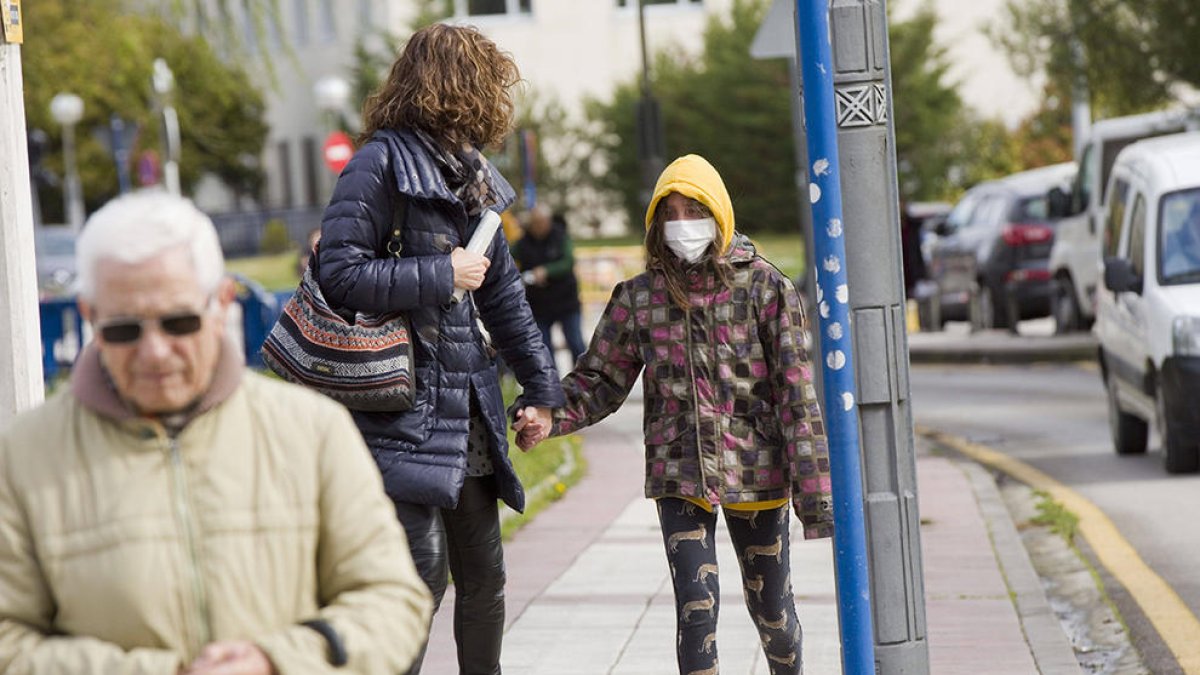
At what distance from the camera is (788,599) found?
5672 millimetres

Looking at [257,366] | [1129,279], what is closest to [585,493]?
[1129,279]

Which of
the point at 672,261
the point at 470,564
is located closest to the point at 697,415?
the point at 672,261

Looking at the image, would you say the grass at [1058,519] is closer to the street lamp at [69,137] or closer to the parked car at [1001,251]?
the parked car at [1001,251]

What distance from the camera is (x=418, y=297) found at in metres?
5.00

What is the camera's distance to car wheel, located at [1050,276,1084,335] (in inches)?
921

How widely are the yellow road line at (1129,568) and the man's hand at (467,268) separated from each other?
3.20 metres

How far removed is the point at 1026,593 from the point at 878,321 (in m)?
3.47

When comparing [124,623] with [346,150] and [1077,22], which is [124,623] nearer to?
[1077,22]

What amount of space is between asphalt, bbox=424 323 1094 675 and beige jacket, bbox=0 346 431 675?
8.66 feet

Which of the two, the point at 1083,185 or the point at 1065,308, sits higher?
the point at 1083,185

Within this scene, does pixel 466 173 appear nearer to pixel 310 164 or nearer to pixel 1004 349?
pixel 1004 349

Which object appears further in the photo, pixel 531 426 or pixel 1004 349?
pixel 1004 349

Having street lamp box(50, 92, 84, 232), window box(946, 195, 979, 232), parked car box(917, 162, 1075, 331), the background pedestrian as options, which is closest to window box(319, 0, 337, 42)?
street lamp box(50, 92, 84, 232)

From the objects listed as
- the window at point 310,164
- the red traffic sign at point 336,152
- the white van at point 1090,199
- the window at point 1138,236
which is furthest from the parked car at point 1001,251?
the window at point 310,164
